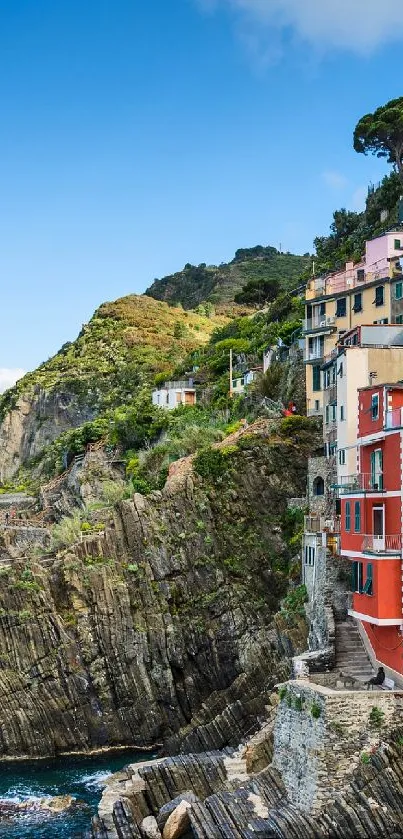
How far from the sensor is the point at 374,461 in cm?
3975

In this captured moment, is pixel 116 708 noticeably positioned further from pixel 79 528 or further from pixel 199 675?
pixel 79 528

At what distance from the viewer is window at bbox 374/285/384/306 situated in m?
55.9

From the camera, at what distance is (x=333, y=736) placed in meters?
34.6

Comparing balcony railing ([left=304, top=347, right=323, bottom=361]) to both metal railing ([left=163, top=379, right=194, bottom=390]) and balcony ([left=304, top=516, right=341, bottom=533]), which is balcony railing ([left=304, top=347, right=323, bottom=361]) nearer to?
balcony ([left=304, top=516, right=341, bottom=533])

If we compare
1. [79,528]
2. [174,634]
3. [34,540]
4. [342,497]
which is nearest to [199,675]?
[174,634]

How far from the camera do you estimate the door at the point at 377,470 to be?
3894cm

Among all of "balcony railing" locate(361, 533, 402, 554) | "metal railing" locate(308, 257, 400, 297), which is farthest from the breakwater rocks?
"metal railing" locate(308, 257, 400, 297)

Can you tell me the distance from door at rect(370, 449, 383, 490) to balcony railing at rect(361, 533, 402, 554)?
2026mm

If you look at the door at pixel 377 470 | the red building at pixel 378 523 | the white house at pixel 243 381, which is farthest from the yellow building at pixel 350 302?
the door at pixel 377 470

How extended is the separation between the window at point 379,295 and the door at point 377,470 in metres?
18.1

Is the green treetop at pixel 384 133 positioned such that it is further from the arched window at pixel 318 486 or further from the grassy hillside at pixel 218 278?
the grassy hillside at pixel 218 278

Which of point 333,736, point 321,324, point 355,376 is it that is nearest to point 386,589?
point 333,736

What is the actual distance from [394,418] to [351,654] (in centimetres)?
1011

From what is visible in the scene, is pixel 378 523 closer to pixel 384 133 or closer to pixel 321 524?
pixel 321 524
